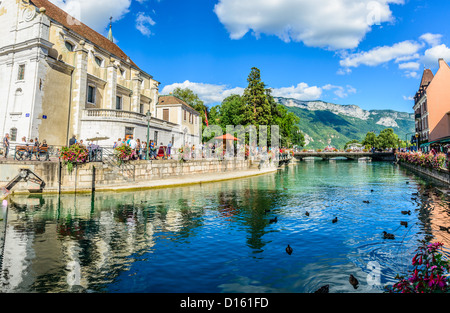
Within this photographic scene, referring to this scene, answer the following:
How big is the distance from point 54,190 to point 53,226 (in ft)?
29.5

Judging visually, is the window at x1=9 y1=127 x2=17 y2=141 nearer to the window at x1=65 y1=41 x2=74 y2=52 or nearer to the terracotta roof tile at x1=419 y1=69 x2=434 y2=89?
the window at x1=65 y1=41 x2=74 y2=52

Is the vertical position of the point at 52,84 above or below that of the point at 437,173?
above

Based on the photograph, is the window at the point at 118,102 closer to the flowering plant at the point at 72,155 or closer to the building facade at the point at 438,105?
the flowering plant at the point at 72,155

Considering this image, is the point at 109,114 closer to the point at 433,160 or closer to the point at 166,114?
the point at 166,114

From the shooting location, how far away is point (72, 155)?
17.9 metres

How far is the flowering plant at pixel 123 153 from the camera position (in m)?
20.1

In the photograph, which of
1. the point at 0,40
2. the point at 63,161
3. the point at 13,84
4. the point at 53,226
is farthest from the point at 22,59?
the point at 53,226

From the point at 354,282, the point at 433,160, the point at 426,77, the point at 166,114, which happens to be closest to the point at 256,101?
the point at 166,114

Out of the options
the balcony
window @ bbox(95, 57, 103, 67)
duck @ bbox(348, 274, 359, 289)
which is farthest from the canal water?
window @ bbox(95, 57, 103, 67)

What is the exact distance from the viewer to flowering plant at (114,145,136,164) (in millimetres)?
20078

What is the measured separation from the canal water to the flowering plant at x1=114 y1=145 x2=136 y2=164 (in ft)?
18.5

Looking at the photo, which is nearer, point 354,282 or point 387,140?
point 354,282

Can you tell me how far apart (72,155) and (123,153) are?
3.46 meters

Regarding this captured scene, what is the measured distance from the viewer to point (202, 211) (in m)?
13.1
